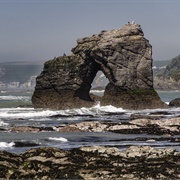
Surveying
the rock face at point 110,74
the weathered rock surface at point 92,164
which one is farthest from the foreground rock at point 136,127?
the rock face at point 110,74

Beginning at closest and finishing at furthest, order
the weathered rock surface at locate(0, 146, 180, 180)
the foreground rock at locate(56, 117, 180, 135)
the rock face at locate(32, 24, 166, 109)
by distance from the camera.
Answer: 1. the weathered rock surface at locate(0, 146, 180, 180)
2. the foreground rock at locate(56, 117, 180, 135)
3. the rock face at locate(32, 24, 166, 109)

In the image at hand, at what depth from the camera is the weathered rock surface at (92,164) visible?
2352cm

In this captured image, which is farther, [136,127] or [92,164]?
[136,127]

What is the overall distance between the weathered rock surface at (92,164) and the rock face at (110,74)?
50.2m

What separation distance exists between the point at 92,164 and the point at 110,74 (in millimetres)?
56726

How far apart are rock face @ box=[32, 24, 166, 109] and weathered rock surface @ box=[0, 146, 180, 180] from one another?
165ft

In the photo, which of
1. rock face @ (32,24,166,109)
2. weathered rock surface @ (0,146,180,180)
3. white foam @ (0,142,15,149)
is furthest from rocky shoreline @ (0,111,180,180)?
rock face @ (32,24,166,109)

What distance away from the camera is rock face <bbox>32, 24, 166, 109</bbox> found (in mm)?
81000

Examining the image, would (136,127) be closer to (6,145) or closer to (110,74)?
(6,145)

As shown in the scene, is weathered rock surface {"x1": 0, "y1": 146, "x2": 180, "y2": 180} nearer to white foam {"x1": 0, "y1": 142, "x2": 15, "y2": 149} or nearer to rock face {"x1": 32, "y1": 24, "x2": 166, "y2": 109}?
white foam {"x1": 0, "y1": 142, "x2": 15, "y2": 149}

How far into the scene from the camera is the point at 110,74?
82750 millimetres

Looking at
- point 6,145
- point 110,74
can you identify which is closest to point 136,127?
point 6,145

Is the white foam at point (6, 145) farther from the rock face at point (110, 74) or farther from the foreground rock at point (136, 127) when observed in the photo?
the rock face at point (110, 74)

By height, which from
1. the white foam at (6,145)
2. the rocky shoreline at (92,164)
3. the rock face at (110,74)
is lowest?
the white foam at (6,145)
